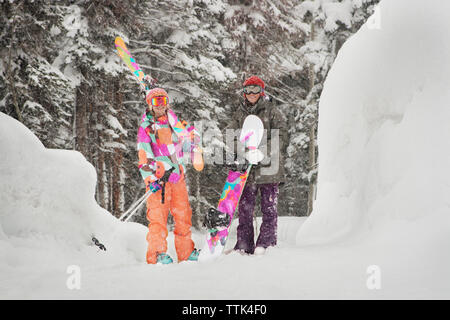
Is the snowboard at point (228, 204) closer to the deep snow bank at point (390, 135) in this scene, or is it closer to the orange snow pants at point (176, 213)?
the orange snow pants at point (176, 213)

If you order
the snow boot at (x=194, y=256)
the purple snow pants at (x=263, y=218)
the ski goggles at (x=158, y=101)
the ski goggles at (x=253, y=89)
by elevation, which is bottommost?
the snow boot at (x=194, y=256)

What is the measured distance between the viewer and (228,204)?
13.5 feet

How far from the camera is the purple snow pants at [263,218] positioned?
4.13m

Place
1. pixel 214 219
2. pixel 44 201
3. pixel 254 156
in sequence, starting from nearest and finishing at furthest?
pixel 214 219 → pixel 254 156 → pixel 44 201

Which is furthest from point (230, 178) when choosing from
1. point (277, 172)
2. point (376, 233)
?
point (376, 233)

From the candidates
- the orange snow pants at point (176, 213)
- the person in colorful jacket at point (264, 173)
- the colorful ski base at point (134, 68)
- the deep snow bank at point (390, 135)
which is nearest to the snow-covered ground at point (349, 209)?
the deep snow bank at point (390, 135)

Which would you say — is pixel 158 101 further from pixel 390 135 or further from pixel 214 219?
pixel 390 135

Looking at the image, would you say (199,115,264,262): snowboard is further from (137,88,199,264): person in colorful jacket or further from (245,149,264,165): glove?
(137,88,199,264): person in colorful jacket

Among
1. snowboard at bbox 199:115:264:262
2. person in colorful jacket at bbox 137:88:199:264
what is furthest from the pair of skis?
person in colorful jacket at bbox 137:88:199:264

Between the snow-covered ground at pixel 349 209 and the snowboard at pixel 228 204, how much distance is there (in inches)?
16.1

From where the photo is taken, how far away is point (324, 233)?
4230 mm

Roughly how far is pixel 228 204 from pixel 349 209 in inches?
52.4

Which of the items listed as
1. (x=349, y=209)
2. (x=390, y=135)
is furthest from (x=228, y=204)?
(x=390, y=135)

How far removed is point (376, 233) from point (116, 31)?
8391 mm
